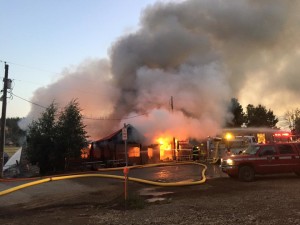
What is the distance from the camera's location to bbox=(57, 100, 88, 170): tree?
87.3 ft

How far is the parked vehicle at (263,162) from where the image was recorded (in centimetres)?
1501

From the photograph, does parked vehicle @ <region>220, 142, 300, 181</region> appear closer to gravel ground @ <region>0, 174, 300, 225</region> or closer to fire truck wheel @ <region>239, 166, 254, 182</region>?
fire truck wheel @ <region>239, 166, 254, 182</region>

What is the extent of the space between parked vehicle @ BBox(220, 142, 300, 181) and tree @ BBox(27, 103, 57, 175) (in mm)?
15650

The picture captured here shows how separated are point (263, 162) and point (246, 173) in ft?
2.99

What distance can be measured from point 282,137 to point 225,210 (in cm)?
1481

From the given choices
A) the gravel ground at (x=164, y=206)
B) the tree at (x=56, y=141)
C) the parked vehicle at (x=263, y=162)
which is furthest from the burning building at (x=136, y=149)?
the gravel ground at (x=164, y=206)

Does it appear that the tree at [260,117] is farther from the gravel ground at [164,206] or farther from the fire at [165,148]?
the gravel ground at [164,206]

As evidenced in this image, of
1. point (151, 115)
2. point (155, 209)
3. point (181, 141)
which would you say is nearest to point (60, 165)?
point (151, 115)

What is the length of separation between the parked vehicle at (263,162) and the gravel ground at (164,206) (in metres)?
1.31

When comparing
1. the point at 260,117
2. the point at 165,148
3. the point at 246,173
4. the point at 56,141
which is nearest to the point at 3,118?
the point at 56,141

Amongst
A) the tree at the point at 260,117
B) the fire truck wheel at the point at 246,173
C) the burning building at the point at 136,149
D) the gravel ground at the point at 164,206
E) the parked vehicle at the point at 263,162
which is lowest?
the gravel ground at the point at 164,206

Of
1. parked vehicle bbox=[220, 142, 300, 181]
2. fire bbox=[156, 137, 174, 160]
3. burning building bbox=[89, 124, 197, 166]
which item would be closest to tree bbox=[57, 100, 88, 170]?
burning building bbox=[89, 124, 197, 166]

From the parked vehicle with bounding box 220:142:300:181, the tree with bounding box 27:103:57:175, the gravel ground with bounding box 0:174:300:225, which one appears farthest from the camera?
the tree with bounding box 27:103:57:175

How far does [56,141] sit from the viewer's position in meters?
26.9
